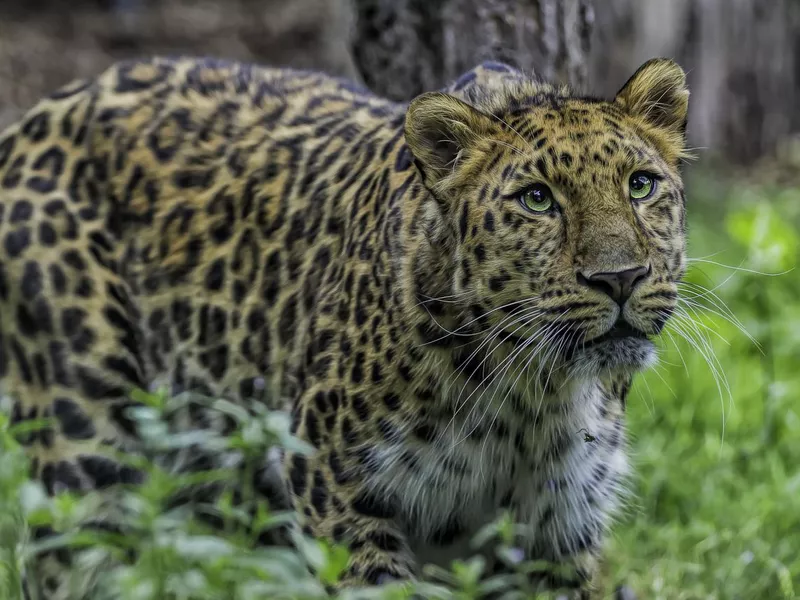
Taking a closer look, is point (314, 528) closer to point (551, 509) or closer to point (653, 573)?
point (551, 509)

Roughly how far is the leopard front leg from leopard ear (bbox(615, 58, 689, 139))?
1584 mm

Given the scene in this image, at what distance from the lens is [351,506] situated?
5.05 meters

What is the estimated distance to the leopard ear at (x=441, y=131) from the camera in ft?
15.6

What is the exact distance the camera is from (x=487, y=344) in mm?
4840

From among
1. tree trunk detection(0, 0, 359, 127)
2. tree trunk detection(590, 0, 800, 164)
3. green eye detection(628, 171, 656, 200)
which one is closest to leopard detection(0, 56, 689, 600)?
green eye detection(628, 171, 656, 200)

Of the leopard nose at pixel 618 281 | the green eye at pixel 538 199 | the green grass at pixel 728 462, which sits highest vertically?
the green eye at pixel 538 199

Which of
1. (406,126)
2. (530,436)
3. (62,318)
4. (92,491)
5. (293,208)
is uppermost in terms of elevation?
(406,126)

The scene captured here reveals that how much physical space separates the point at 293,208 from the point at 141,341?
3.03ft

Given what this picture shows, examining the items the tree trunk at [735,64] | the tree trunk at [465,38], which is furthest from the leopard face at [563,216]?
the tree trunk at [735,64]

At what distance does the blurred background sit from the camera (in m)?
5.97

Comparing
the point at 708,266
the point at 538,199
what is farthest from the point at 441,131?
the point at 708,266

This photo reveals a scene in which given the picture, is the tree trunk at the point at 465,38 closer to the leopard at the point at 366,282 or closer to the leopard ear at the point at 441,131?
the leopard at the point at 366,282

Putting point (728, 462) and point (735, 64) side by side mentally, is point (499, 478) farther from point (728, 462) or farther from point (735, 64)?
point (735, 64)

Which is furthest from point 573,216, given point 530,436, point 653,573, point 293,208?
point 653,573
